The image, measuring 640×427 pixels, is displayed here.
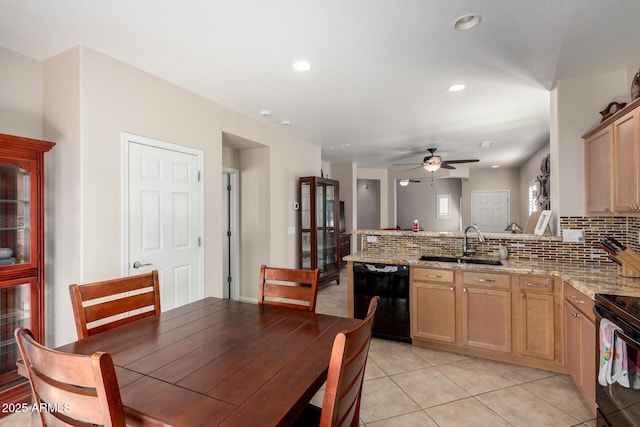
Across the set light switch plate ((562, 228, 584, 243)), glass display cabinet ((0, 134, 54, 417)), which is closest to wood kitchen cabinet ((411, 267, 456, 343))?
light switch plate ((562, 228, 584, 243))

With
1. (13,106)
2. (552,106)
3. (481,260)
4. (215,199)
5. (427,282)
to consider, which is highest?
(552,106)

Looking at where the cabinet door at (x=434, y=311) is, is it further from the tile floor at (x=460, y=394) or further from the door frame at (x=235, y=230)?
the door frame at (x=235, y=230)

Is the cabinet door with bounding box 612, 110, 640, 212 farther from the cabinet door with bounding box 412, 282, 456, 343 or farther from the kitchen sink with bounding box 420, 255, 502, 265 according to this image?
the cabinet door with bounding box 412, 282, 456, 343

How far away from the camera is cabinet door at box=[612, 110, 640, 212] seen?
204 centimetres

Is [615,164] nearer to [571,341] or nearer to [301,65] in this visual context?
[571,341]

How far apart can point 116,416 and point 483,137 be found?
18.4 ft

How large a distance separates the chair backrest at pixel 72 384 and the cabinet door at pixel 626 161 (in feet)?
9.58

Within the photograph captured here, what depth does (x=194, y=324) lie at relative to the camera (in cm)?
166

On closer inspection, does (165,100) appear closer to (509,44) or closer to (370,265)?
(370,265)

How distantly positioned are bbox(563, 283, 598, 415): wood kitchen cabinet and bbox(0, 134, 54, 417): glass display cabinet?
12.1 feet

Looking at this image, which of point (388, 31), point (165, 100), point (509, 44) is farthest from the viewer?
point (165, 100)

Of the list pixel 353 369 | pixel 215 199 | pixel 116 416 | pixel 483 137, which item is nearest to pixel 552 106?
pixel 483 137

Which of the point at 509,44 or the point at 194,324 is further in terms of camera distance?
the point at 509,44

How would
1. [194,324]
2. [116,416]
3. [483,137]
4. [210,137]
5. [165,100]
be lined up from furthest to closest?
[483,137] → [210,137] → [165,100] → [194,324] → [116,416]
